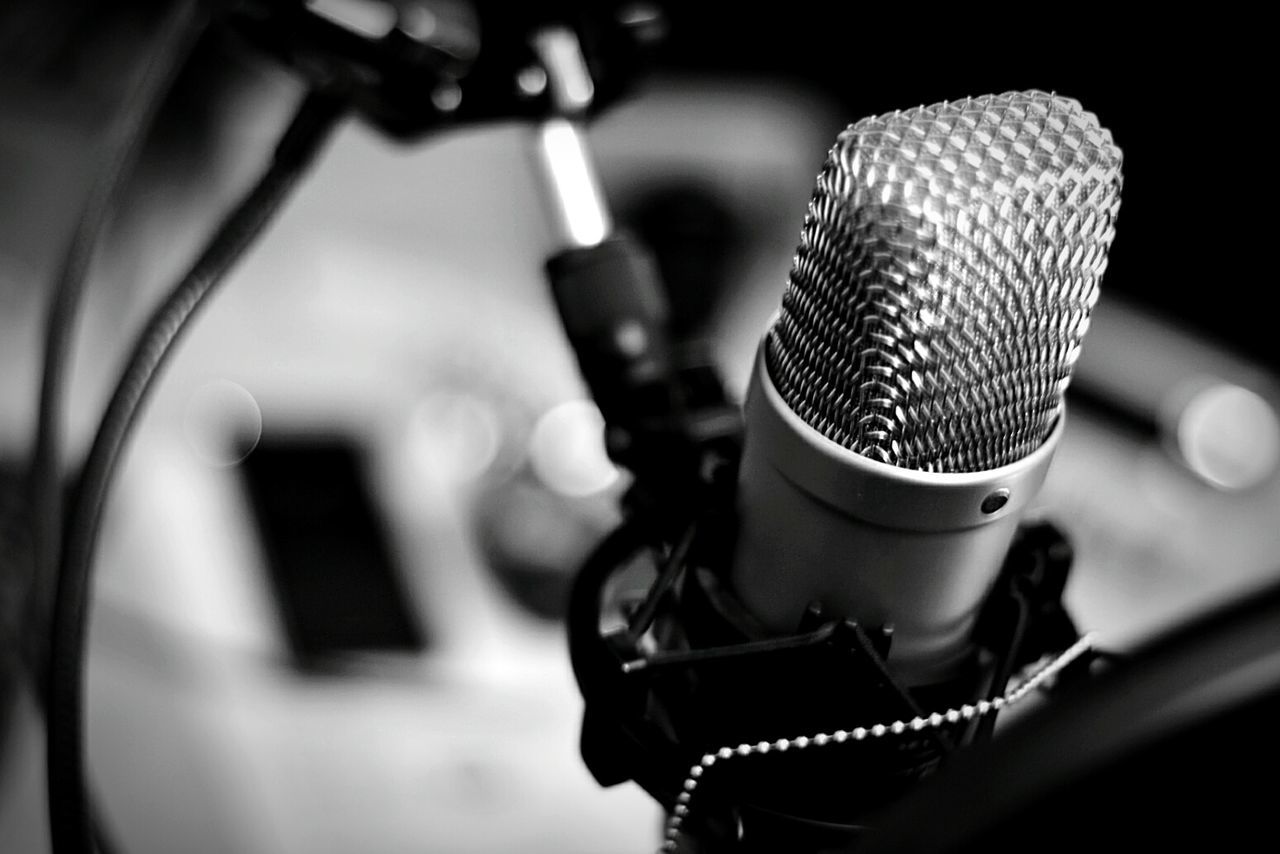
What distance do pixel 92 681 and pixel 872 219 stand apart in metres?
1.12

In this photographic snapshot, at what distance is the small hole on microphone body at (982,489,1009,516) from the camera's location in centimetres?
26

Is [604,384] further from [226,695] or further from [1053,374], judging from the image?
[226,695]

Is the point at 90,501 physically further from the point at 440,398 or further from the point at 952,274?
the point at 440,398

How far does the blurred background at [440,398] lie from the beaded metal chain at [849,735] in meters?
0.84

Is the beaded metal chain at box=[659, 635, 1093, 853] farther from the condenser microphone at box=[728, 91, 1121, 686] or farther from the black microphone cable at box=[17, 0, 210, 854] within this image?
the black microphone cable at box=[17, 0, 210, 854]

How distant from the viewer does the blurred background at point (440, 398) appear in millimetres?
1151

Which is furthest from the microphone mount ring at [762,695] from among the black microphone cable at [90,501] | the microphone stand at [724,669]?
the black microphone cable at [90,501]

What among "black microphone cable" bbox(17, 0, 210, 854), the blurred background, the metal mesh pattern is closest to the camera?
the metal mesh pattern

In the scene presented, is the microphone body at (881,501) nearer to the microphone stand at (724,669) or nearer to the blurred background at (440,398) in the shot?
the microphone stand at (724,669)

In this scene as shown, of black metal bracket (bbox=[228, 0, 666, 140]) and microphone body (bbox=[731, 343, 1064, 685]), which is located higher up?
black metal bracket (bbox=[228, 0, 666, 140])

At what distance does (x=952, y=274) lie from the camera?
0.80 ft

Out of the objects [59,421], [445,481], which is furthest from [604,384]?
[445,481]

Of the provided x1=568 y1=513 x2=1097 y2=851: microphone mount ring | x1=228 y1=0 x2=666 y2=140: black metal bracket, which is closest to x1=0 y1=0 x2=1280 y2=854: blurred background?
x1=228 y1=0 x2=666 y2=140: black metal bracket

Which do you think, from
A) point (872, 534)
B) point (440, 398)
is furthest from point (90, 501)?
point (440, 398)
